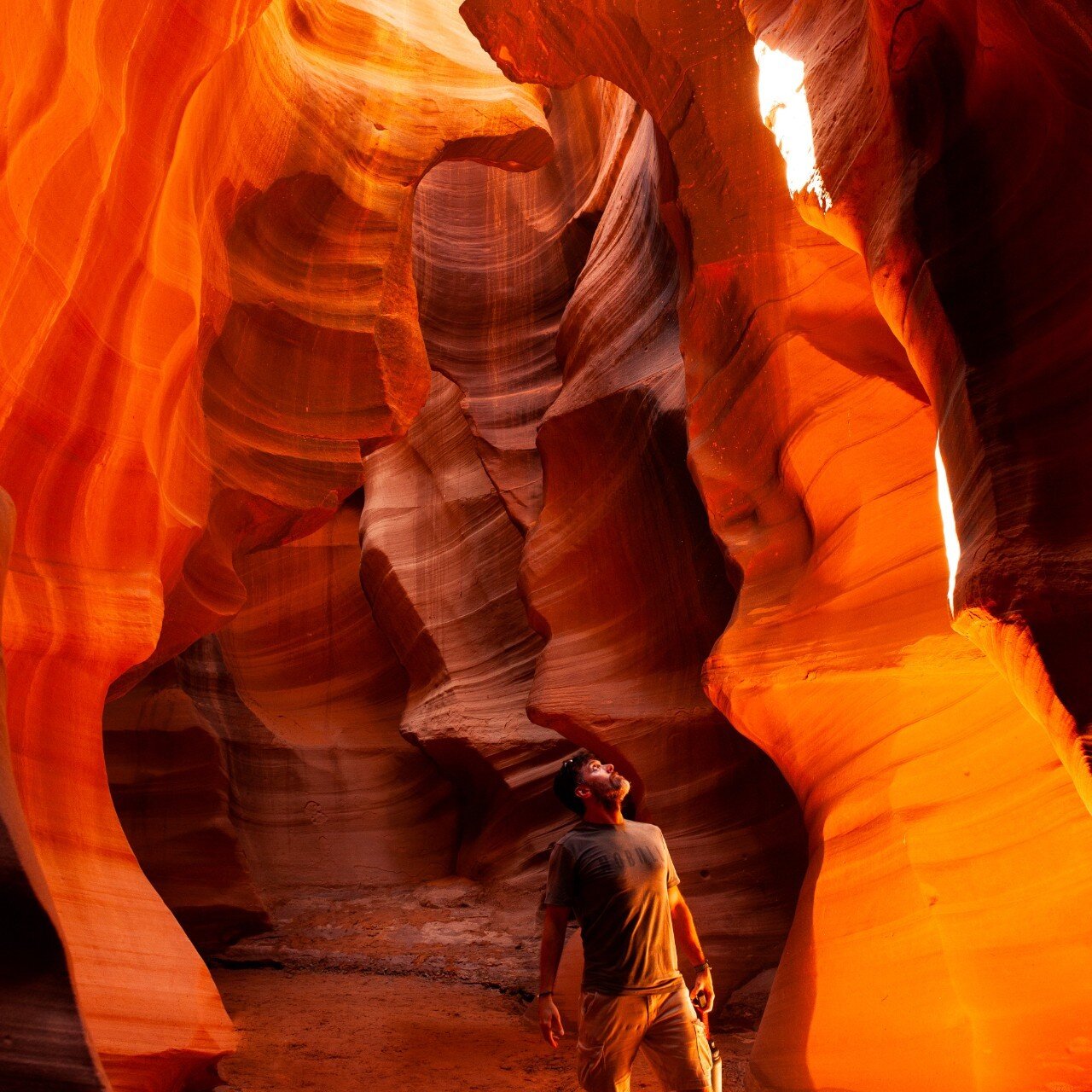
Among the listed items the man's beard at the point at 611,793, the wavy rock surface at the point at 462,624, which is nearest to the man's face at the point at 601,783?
the man's beard at the point at 611,793

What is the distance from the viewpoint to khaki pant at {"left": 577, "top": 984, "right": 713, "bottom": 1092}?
3143 mm

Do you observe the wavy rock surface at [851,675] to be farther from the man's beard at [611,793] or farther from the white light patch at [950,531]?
the man's beard at [611,793]

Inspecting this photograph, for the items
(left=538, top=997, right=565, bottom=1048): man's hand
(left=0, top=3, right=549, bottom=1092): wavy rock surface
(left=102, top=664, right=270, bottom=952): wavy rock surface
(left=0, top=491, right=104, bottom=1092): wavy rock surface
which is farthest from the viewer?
(left=102, top=664, right=270, bottom=952): wavy rock surface

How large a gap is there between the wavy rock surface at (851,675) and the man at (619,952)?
128 centimetres

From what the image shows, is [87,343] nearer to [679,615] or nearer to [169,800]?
[679,615]

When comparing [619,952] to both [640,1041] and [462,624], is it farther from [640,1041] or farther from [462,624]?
[462,624]

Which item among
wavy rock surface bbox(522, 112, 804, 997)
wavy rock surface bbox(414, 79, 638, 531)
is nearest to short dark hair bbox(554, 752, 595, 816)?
wavy rock surface bbox(522, 112, 804, 997)

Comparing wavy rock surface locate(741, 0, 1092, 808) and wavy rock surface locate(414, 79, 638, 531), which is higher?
wavy rock surface locate(741, 0, 1092, 808)

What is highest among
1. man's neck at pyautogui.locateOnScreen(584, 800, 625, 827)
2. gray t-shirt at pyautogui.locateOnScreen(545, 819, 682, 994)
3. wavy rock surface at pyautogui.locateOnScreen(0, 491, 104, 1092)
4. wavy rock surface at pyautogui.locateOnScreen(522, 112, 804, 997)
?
wavy rock surface at pyautogui.locateOnScreen(0, 491, 104, 1092)

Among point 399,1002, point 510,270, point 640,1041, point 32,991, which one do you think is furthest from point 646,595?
point 32,991

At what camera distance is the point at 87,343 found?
16.3 ft

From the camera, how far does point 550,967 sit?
3.36m

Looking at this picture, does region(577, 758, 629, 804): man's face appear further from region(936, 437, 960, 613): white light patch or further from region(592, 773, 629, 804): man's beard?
region(936, 437, 960, 613): white light patch

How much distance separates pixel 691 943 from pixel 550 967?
0.47m
